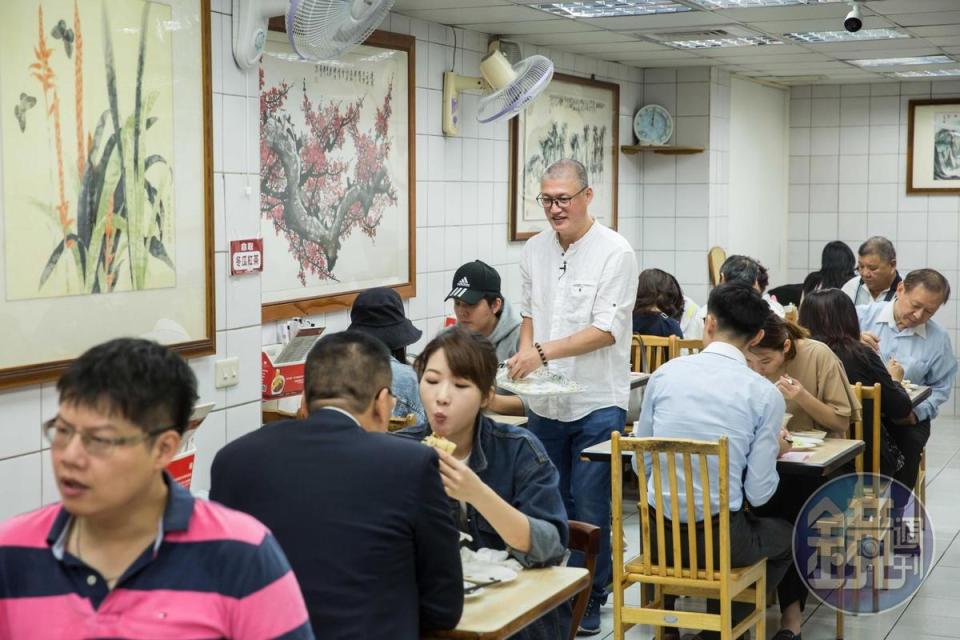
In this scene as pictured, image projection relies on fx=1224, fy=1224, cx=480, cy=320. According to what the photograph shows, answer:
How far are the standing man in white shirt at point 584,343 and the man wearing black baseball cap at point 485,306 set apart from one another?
1.00 feet

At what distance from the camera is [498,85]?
655 centimetres

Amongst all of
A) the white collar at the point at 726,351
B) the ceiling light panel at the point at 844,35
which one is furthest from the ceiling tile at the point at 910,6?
the white collar at the point at 726,351

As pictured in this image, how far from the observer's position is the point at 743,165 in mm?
9773

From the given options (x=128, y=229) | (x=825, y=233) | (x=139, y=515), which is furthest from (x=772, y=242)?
(x=139, y=515)

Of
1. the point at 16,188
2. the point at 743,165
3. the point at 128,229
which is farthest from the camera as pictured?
the point at 743,165

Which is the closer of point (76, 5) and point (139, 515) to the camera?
point (139, 515)

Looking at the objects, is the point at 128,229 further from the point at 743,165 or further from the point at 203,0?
the point at 743,165

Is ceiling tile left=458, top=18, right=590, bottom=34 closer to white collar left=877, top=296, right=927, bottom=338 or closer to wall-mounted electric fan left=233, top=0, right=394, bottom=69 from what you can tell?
white collar left=877, top=296, right=927, bottom=338

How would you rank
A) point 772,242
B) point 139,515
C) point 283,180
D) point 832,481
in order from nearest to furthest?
1. point 139,515
2. point 832,481
3. point 283,180
4. point 772,242

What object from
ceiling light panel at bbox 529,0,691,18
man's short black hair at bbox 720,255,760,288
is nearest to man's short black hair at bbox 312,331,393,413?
ceiling light panel at bbox 529,0,691,18

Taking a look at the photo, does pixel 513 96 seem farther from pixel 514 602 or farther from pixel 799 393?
pixel 514 602

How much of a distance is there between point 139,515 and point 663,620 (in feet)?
8.51

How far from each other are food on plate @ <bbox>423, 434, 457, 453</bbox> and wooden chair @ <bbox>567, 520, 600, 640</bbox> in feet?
1.47

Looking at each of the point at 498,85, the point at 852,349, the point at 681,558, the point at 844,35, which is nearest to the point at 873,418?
the point at 852,349
